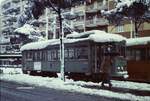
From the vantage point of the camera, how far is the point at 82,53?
82.7ft

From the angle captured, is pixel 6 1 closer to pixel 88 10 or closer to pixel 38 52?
pixel 88 10

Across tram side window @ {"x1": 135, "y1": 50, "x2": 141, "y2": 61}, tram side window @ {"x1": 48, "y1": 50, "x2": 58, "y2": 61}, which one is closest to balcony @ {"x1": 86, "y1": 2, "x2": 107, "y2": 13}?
tram side window @ {"x1": 48, "y1": 50, "x2": 58, "y2": 61}

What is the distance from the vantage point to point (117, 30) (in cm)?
5578

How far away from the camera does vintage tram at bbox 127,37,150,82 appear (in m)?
24.9

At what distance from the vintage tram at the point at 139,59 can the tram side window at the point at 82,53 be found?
3317mm

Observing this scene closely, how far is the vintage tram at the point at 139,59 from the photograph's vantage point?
24891 mm

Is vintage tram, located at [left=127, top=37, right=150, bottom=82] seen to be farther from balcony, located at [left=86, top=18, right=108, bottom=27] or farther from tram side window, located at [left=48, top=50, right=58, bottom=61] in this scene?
balcony, located at [left=86, top=18, right=108, bottom=27]

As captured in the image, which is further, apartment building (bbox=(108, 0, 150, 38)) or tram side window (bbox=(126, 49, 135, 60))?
apartment building (bbox=(108, 0, 150, 38))

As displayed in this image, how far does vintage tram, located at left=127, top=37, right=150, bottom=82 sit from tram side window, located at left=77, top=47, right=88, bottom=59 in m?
3.32

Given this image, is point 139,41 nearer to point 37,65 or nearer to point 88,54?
point 88,54

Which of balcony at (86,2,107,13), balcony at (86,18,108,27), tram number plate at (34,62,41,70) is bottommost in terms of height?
tram number plate at (34,62,41,70)

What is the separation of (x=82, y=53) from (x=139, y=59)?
3.50m

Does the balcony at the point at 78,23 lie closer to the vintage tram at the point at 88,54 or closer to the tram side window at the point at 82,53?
the vintage tram at the point at 88,54

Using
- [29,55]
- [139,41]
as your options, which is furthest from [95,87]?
[29,55]
